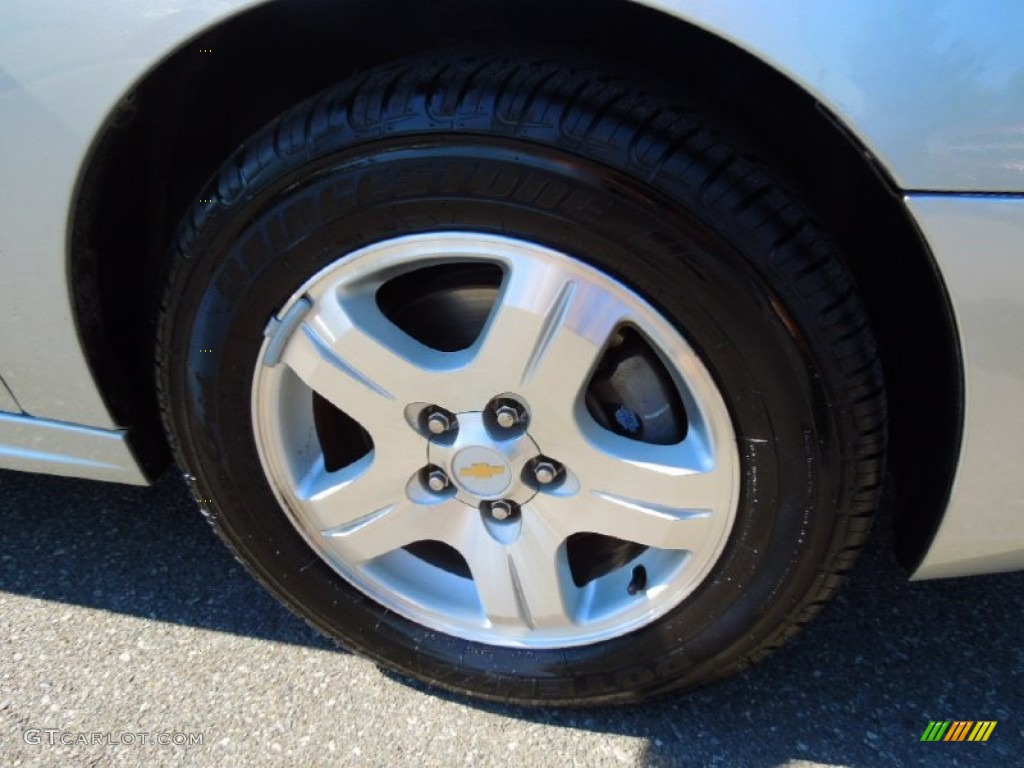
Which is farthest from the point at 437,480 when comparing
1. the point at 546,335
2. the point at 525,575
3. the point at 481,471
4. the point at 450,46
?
the point at 450,46

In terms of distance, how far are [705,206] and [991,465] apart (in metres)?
0.54

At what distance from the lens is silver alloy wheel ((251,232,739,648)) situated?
1297mm

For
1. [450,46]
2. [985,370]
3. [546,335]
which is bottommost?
[546,335]

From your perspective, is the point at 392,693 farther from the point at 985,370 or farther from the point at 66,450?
the point at 985,370

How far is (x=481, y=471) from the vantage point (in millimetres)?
1432

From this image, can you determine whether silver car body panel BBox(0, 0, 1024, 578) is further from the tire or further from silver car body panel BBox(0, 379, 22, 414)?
the tire

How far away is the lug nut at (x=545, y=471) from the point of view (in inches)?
55.6

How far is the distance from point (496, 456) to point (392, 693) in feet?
1.87

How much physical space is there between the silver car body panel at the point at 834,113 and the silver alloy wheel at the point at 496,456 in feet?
1.10

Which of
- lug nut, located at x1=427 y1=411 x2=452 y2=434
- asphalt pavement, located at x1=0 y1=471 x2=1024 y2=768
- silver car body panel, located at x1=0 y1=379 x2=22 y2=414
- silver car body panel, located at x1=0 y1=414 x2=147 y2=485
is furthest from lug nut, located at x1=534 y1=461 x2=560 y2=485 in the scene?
silver car body panel, located at x1=0 y1=379 x2=22 y2=414

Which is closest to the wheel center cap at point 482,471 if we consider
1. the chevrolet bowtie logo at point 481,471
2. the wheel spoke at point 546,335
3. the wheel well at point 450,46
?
the chevrolet bowtie logo at point 481,471

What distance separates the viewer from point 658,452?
54.6 inches

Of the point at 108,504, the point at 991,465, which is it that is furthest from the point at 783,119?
the point at 108,504

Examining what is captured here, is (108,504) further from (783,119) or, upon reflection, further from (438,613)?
(783,119)
